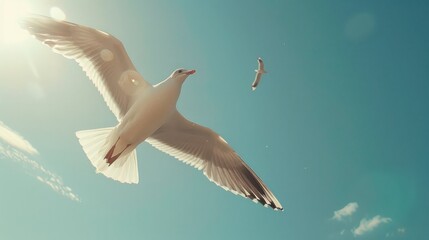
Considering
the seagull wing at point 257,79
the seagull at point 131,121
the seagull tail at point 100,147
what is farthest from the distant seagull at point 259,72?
the seagull tail at point 100,147

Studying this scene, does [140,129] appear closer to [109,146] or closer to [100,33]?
[109,146]

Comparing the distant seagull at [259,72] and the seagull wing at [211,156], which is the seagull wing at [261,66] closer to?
the distant seagull at [259,72]

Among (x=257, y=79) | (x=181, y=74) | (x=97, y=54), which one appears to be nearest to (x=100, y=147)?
(x=97, y=54)

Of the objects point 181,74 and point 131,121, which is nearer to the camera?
point 131,121

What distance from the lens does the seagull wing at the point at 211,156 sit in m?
5.93

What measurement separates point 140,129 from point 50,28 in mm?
1564

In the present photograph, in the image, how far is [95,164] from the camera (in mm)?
5504

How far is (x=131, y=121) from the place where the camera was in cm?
537

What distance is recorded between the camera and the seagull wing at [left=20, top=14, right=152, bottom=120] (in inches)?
211

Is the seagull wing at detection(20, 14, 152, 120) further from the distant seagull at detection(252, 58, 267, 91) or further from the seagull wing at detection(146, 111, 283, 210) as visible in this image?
the distant seagull at detection(252, 58, 267, 91)

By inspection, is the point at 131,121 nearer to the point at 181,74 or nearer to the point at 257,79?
the point at 181,74

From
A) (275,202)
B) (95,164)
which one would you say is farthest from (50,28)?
(275,202)

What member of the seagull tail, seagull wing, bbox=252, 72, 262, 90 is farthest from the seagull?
seagull wing, bbox=252, 72, 262, 90

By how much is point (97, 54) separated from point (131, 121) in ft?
3.08
